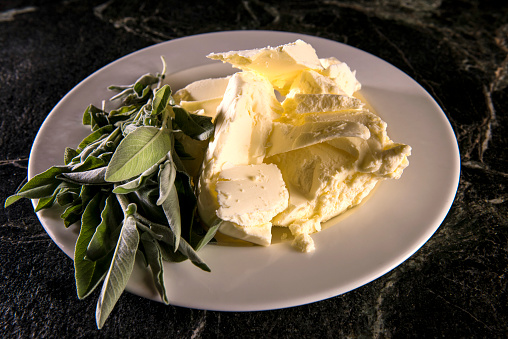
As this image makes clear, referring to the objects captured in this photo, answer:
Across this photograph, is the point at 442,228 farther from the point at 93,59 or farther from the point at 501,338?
the point at 93,59

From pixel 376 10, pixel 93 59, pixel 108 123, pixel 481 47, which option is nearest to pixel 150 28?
pixel 93 59

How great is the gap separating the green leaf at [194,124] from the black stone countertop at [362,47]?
1.48 ft

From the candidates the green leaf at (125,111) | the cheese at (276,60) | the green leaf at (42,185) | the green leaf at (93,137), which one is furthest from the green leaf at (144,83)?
the green leaf at (42,185)

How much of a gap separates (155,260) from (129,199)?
0.19m

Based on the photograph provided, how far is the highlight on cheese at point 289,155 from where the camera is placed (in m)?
1.11

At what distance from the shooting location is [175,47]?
178cm

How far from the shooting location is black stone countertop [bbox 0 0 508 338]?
3.62 feet

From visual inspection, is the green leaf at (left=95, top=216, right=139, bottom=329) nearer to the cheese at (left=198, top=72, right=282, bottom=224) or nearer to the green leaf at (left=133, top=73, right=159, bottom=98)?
the cheese at (left=198, top=72, right=282, bottom=224)

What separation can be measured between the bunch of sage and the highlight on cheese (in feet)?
0.25

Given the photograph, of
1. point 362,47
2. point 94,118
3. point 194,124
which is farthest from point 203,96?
point 362,47

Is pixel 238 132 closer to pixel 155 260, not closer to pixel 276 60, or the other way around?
pixel 276 60

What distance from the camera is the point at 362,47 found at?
2.07 metres

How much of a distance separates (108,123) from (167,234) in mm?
522

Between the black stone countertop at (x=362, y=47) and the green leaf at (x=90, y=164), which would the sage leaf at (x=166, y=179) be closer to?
the green leaf at (x=90, y=164)
